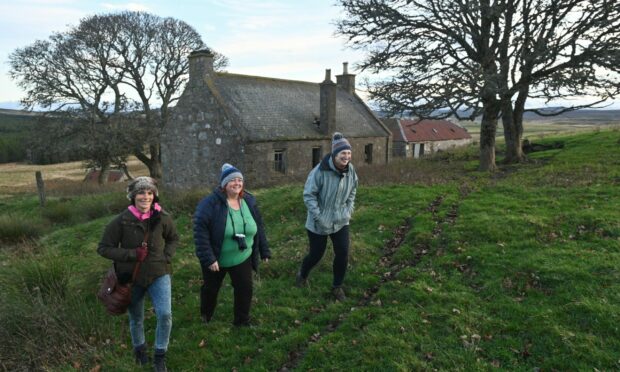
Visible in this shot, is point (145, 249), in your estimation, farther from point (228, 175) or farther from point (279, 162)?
point (279, 162)

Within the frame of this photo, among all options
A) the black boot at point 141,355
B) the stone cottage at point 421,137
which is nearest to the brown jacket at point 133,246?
the black boot at point 141,355

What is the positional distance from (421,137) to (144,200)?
52810mm

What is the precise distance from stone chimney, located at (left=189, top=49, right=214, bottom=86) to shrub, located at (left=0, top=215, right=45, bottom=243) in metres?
→ 11.3

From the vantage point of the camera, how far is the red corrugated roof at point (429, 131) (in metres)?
53.5

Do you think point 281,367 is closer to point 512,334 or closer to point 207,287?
point 207,287

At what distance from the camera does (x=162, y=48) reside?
3228 cm

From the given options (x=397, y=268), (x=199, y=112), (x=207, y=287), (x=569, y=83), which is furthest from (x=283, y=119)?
(x=207, y=287)

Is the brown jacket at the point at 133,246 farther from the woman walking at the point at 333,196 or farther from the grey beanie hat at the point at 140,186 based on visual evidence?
the woman walking at the point at 333,196

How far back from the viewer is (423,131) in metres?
56.1

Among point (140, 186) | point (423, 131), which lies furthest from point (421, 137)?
point (140, 186)

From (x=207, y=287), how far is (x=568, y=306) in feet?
15.9

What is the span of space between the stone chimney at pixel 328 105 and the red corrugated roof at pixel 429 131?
28.2 metres

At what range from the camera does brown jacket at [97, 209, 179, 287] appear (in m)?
4.44

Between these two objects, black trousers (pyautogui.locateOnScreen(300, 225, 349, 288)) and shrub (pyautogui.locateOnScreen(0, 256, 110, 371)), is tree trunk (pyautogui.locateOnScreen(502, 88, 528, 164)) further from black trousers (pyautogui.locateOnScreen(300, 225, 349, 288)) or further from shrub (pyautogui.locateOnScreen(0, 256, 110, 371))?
shrub (pyautogui.locateOnScreen(0, 256, 110, 371))
